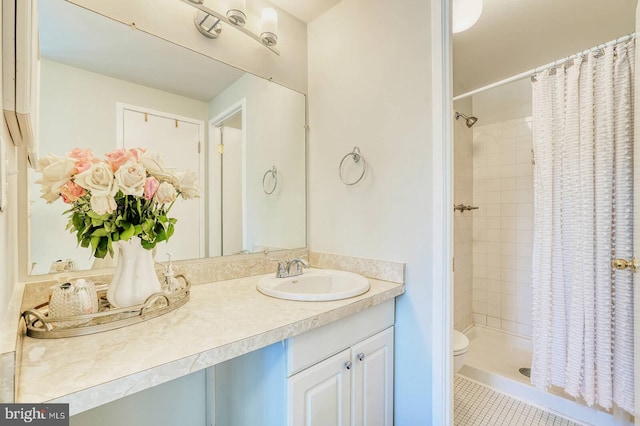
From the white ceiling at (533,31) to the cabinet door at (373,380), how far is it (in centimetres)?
192

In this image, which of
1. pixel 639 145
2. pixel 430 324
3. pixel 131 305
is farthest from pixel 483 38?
pixel 131 305

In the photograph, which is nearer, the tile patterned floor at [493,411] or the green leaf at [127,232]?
the green leaf at [127,232]

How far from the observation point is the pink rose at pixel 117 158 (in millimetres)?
804

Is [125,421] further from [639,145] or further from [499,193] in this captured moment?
[499,193]

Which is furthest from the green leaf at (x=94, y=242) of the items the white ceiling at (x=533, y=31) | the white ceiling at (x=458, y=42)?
the white ceiling at (x=533, y=31)

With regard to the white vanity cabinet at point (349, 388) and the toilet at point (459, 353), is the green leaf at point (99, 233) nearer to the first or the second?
the white vanity cabinet at point (349, 388)

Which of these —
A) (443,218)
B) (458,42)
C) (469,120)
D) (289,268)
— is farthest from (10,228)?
(469,120)

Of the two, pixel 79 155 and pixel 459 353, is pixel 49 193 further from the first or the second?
pixel 459 353

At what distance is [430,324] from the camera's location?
1.23 m

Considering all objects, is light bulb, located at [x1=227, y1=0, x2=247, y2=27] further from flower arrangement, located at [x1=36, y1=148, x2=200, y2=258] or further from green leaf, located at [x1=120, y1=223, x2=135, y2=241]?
green leaf, located at [x1=120, y1=223, x2=135, y2=241]

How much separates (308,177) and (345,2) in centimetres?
100

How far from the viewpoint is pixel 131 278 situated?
0.89 meters

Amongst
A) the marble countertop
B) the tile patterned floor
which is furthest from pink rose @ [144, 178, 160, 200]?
the tile patterned floor

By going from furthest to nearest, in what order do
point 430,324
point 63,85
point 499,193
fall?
point 499,193
point 430,324
point 63,85
